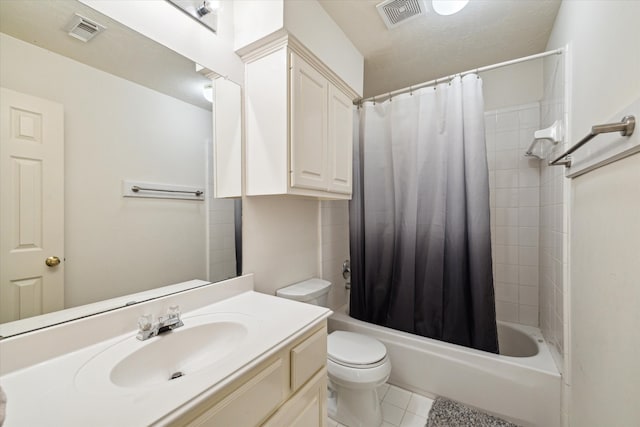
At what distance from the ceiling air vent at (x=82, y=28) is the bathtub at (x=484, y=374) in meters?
1.97

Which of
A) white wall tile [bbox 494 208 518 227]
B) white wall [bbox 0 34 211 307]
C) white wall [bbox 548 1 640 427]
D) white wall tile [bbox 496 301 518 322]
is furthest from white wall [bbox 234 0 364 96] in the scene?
white wall tile [bbox 496 301 518 322]

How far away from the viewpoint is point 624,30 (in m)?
0.72

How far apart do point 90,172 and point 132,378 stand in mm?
654

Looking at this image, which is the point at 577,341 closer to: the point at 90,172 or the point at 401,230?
the point at 401,230

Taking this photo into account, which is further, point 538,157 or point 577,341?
point 538,157

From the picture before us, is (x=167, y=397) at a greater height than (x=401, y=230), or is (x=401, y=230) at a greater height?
(x=401, y=230)

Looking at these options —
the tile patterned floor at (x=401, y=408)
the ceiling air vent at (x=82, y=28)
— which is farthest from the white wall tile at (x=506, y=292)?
→ the ceiling air vent at (x=82, y=28)

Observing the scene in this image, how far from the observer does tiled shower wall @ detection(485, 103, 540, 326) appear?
74.8 inches

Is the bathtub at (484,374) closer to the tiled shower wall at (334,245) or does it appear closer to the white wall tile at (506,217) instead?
the tiled shower wall at (334,245)

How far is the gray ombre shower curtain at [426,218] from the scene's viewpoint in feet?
5.07

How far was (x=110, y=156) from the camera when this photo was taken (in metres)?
0.88

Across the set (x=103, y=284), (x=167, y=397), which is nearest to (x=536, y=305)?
(x=167, y=397)

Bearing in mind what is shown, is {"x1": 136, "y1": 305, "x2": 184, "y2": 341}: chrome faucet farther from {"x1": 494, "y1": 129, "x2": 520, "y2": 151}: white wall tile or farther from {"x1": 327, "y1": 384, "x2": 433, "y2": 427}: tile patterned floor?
{"x1": 494, "y1": 129, "x2": 520, "y2": 151}: white wall tile

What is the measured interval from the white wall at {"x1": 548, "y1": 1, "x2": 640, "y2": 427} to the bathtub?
12cm
